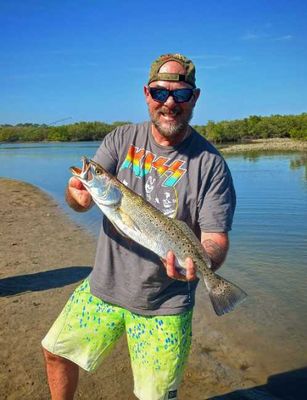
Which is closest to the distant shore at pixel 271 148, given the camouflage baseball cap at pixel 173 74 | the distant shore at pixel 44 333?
the distant shore at pixel 44 333

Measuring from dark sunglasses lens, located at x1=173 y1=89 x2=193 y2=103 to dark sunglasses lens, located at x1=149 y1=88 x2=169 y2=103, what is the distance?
0.24 ft

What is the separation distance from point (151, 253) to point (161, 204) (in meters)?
0.42

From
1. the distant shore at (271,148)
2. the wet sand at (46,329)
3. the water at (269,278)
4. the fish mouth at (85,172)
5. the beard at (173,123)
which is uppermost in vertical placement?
the beard at (173,123)

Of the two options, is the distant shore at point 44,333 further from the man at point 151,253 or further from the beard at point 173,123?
the beard at point 173,123

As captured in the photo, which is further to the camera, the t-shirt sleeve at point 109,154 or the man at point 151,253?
the t-shirt sleeve at point 109,154

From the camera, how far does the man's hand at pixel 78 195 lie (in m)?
3.63

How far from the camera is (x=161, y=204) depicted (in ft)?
11.5

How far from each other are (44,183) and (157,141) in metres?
26.6

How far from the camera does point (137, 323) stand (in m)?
3.52

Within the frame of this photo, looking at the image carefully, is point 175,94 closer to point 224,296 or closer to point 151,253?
point 151,253

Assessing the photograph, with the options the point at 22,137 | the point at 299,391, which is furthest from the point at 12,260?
the point at 22,137

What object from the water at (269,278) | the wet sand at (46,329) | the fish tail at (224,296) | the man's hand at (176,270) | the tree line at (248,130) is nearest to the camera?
the man's hand at (176,270)

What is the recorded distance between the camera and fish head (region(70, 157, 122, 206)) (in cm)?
342

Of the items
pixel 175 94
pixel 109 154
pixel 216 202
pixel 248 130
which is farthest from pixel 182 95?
pixel 248 130
